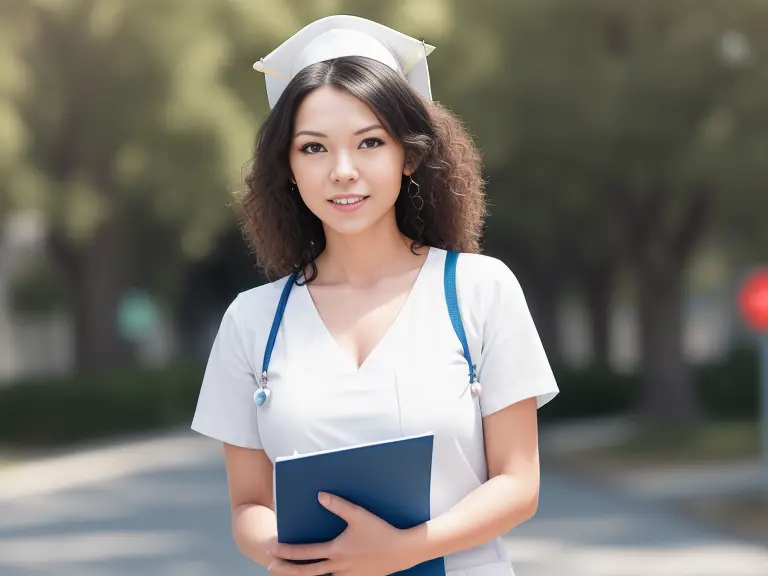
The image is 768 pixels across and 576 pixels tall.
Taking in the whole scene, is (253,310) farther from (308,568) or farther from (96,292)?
(96,292)

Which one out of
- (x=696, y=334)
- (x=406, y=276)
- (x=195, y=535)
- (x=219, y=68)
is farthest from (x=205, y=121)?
(x=696, y=334)

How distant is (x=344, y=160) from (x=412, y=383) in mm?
440

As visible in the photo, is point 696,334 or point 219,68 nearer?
point 219,68

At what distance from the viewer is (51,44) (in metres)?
24.5

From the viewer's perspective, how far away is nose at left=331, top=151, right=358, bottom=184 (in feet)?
9.21

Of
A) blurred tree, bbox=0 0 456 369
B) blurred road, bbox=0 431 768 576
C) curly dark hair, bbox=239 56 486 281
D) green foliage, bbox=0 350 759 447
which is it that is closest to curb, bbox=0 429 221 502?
blurred road, bbox=0 431 768 576

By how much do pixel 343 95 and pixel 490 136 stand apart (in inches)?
720

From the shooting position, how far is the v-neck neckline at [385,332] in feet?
9.08

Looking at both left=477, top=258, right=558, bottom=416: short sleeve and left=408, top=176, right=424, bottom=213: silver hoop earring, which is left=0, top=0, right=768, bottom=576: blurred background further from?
left=477, top=258, right=558, bottom=416: short sleeve

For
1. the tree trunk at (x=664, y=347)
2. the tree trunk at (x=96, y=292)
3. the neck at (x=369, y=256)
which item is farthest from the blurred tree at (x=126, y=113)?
the neck at (x=369, y=256)

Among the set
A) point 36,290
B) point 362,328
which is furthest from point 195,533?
point 36,290

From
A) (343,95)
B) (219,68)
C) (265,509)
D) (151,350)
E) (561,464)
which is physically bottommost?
(265,509)

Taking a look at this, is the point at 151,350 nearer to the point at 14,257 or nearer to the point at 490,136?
the point at 14,257

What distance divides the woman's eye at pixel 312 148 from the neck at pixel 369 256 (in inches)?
7.3
